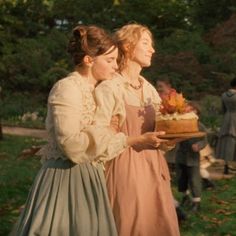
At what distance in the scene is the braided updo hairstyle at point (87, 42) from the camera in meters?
3.58

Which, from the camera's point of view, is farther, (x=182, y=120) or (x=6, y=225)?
(x=6, y=225)

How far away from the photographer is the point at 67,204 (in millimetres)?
3551

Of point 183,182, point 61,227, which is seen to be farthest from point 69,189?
point 183,182

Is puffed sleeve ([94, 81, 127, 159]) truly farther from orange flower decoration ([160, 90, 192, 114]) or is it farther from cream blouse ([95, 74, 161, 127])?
orange flower decoration ([160, 90, 192, 114])

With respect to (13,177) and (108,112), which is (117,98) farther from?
(13,177)

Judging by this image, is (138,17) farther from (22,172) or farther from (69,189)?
(69,189)

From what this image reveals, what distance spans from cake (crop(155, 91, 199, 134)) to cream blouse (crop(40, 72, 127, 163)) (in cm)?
34

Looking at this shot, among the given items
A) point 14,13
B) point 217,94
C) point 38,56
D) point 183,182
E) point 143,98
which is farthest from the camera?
point 14,13

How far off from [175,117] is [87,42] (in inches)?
27.3

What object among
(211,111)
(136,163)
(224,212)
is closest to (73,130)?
(136,163)

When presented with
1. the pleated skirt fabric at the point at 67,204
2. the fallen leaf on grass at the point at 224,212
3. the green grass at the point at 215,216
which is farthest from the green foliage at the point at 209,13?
the pleated skirt fabric at the point at 67,204

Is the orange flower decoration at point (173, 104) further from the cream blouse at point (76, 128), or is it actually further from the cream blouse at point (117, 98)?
the cream blouse at point (76, 128)

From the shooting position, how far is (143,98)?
409 centimetres

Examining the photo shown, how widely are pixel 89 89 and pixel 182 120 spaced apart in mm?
611
